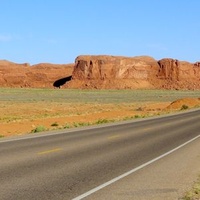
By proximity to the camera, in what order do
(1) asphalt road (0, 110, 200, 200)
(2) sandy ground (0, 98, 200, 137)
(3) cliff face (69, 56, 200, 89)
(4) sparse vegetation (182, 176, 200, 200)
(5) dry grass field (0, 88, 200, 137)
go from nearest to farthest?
(4) sparse vegetation (182, 176, 200, 200) < (1) asphalt road (0, 110, 200, 200) < (2) sandy ground (0, 98, 200, 137) < (5) dry grass field (0, 88, 200, 137) < (3) cliff face (69, 56, 200, 89)

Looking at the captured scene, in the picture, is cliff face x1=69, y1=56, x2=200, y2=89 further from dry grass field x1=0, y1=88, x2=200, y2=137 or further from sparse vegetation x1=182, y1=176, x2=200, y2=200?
sparse vegetation x1=182, y1=176, x2=200, y2=200

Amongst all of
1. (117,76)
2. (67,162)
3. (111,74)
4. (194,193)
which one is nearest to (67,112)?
(67,162)

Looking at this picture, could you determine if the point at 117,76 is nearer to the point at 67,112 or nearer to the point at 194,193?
the point at 67,112

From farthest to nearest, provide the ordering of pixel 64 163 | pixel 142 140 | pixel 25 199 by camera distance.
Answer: pixel 142 140 < pixel 64 163 < pixel 25 199

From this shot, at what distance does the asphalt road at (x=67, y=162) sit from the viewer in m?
8.48

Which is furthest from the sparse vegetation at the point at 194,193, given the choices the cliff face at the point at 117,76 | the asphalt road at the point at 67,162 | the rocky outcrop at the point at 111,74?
the rocky outcrop at the point at 111,74

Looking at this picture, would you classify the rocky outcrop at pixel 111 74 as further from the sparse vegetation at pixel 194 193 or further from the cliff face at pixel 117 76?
the sparse vegetation at pixel 194 193

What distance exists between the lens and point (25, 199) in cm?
757

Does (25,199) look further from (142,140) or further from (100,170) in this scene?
(142,140)

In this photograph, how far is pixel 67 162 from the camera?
475 inches

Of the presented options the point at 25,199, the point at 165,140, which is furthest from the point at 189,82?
the point at 25,199

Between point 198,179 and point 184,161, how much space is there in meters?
2.89

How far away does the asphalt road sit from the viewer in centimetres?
848

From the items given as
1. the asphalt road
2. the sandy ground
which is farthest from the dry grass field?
the asphalt road
